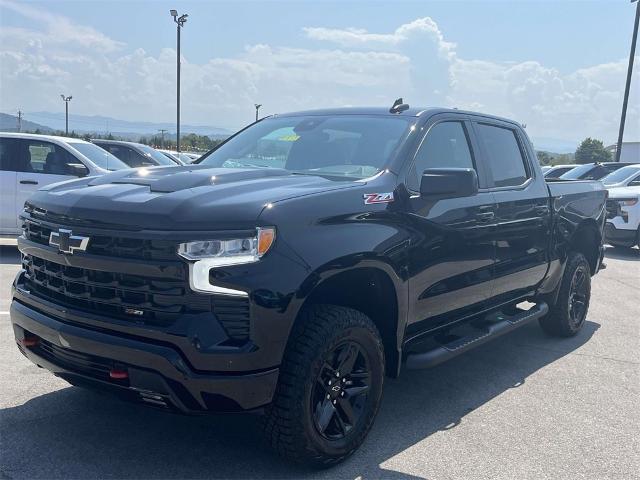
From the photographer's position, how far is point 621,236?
12102mm

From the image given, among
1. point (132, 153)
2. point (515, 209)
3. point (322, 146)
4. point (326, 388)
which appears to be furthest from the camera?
point (132, 153)

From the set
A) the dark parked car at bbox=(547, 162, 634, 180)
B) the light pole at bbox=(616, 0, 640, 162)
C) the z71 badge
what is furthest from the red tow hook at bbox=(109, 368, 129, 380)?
the light pole at bbox=(616, 0, 640, 162)

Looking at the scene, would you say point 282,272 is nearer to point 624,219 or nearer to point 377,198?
point 377,198

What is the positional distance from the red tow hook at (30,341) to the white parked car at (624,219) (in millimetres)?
11022

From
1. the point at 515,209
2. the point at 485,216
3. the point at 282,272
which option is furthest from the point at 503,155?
the point at 282,272

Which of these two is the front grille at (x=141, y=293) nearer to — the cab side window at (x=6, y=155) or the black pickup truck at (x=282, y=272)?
the black pickup truck at (x=282, y=272)

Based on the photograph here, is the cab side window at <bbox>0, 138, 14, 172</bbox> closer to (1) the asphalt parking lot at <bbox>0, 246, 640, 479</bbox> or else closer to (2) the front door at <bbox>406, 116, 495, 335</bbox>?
(1) the asphalt parking lot at <bbox>0, 246, 640, 479</bbox>

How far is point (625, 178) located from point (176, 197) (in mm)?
12521

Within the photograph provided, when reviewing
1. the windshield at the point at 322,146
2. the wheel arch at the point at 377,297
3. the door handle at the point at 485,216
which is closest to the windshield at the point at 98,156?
the windshield at the point at 322,146

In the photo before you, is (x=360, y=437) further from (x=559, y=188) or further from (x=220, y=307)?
(x=559, y=188)

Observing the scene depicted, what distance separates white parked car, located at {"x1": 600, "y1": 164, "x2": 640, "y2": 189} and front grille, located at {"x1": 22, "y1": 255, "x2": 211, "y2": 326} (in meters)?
12.1

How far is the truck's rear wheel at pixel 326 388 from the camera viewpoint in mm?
3058

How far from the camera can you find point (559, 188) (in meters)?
5.77

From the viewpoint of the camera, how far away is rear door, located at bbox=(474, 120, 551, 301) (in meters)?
4.76
